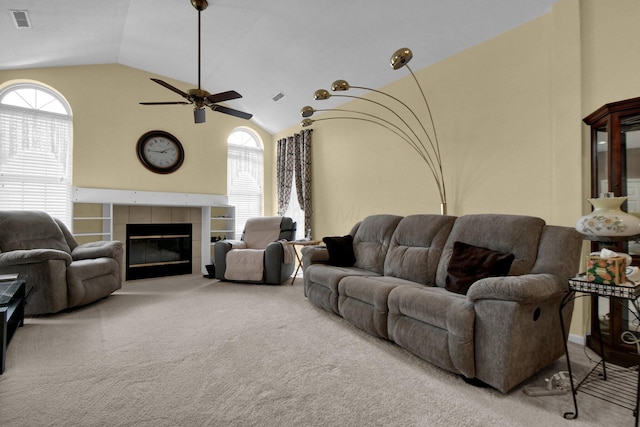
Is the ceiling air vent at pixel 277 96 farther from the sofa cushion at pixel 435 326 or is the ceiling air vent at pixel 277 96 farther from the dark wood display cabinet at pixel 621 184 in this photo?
the dark wood display cabinet at pixel 621 184

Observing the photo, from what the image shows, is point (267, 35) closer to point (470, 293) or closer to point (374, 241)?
point (374, 241)

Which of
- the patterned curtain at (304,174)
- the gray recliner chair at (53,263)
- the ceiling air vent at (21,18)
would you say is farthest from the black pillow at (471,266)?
the ceiling air vent at (21,18)

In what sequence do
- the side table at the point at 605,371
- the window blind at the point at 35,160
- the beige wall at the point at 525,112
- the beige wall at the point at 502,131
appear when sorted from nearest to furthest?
1. the side table at the point at 605,371
2. the beige wall at the point at 525,112
3. the beige wall at the point at 502,131
4. the window blind at the point at 35,160

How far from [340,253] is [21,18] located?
421 centimetres

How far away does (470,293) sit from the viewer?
73.2 inches

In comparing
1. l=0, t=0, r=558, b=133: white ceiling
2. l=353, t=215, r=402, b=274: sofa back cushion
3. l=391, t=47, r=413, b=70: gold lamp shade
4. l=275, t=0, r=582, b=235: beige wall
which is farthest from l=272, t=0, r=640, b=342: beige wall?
l=391, t=47, r=413, b=70: gold lamp shade

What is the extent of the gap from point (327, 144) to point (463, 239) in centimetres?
318

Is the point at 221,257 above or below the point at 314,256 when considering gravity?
below

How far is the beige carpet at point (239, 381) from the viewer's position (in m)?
1.56

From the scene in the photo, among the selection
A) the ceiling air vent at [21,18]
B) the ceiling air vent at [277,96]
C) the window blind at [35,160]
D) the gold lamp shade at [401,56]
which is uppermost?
the ceiling air vent at [21,18]

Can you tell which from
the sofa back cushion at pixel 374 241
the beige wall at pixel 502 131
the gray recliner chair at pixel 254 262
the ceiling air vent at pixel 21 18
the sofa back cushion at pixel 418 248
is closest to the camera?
the beige wall at pixel 502 131

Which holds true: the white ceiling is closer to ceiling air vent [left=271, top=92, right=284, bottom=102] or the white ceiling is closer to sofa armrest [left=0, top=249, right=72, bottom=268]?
ceiling air vent [left=271, top=92, right=284, bottom=102]

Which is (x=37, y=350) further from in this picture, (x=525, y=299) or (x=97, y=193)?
(x=525, y=299)

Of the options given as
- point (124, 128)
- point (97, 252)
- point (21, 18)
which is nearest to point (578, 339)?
point (97, 252)
